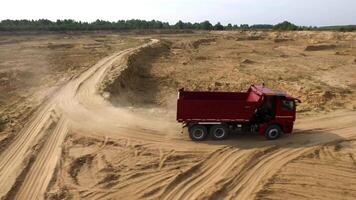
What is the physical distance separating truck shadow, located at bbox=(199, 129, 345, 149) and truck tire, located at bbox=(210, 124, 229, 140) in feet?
0.68

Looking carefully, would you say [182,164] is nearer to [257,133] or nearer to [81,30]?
[257,133]

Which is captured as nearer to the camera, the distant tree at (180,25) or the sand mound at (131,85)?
the sand mound at (131,85)

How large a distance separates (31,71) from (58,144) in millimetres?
17729

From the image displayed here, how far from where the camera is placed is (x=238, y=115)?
55.1 ft

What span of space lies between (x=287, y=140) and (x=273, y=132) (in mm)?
645

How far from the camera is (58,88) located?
26.4 metres

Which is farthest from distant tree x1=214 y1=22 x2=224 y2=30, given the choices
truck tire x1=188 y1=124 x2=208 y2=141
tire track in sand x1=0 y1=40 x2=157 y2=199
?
truck tire x1=188 y1=124 x2=208 y2=141

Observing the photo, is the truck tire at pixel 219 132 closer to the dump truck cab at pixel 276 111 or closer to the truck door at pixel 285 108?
the dump truck cab at pixel 276 111

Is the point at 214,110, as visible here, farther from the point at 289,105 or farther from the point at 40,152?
the point at 40,152

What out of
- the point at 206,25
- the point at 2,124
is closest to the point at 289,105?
the point at 2,124

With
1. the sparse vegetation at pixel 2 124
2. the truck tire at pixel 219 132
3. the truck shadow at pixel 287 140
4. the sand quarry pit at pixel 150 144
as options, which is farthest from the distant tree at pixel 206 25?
the truck tire at pixel 219 132

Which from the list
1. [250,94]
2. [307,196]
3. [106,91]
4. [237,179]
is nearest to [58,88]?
[106,91]

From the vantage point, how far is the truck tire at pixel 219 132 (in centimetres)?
1688

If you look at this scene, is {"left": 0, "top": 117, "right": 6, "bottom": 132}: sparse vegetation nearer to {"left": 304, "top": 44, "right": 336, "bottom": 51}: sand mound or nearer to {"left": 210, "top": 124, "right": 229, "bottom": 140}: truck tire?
{"left": 210, "top": 124, "right": 229, "bottom": 140}: truck tire
